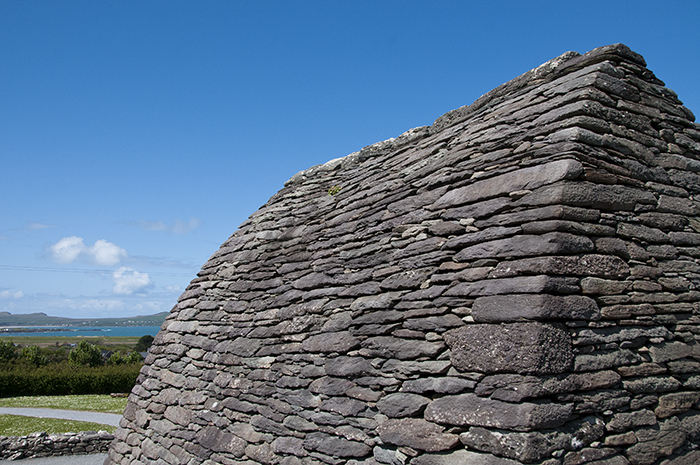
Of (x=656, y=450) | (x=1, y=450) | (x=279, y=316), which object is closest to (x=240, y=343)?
(x=279, y=316)

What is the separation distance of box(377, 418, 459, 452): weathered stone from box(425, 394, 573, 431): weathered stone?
0.26 ft

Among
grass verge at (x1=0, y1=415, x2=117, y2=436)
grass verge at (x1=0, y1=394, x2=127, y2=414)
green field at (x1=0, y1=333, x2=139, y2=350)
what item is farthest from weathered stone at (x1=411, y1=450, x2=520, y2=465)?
green field at (x1=0, y1=333, x2=139, y2=350)

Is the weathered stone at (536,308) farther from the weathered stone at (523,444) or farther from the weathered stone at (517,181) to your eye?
the weathered stone at (517,181)

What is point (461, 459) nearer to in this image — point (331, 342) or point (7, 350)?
point (331, 342)

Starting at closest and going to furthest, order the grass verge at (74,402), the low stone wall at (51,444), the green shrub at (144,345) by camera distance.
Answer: the low stone wall at (51,444), the grass verge at (74,402), the green shrub at (144,345)

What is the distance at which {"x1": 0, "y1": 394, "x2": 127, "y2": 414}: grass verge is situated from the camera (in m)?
19.0

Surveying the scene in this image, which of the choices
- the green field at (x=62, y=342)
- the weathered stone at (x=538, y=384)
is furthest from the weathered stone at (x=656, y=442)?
the green field at (x=62, y=342)

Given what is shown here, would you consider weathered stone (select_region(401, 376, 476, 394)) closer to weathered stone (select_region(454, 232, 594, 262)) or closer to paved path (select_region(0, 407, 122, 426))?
weathered stone (select_region(454, 232, 594, 262))

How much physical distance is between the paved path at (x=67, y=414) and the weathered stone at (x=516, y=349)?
15901 millimetres

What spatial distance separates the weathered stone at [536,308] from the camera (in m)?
2.82

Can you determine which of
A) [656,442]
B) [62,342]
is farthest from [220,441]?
[62,342]

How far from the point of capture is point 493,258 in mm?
3229

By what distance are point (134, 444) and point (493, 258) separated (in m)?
5.68

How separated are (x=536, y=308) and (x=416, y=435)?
123cm
